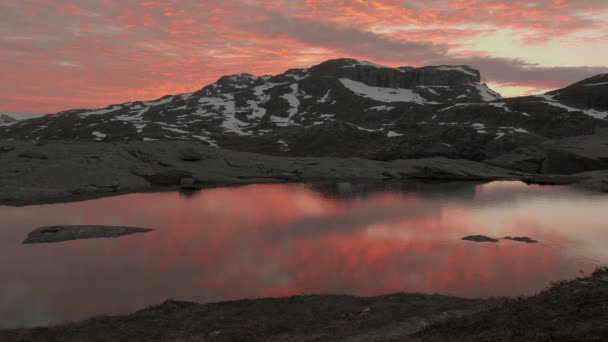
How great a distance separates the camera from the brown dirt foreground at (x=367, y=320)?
1491cm

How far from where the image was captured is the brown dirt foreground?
14.9 meters

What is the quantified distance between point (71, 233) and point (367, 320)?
3495cm

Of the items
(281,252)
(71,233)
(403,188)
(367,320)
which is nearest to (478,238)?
(281,252)

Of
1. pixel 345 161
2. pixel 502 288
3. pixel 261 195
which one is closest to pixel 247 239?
pixel 502 288

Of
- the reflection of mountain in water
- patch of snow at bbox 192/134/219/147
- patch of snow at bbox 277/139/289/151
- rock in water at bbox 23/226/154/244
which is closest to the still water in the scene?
rock in water at bbox 23/226/154/244

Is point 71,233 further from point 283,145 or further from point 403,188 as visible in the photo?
point 283,145

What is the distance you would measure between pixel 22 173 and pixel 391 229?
2534 inches

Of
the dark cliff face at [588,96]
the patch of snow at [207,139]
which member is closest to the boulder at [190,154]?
the patch of snow at [207,139]

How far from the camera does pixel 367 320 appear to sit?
71.8 feet

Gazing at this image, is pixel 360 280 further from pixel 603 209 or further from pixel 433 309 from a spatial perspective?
pixel 603 209

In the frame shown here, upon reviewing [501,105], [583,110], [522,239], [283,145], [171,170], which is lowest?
[522,239]

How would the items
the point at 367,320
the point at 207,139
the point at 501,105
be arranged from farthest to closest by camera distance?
the point at 207,139
the point at 501,105
the point at 367,320

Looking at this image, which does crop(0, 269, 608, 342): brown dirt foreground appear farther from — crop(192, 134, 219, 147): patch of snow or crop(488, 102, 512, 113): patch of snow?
crop(488, 102, 512, 113): patch of snow

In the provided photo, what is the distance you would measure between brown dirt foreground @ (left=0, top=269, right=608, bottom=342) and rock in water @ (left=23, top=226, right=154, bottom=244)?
75.8 ft
